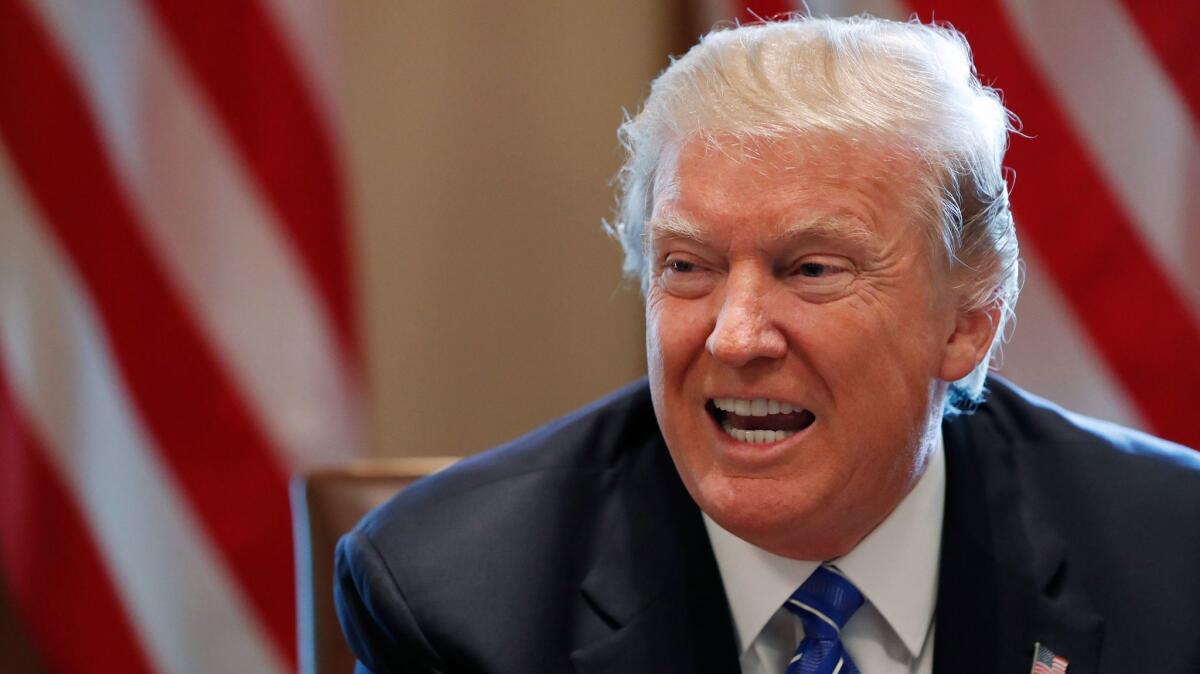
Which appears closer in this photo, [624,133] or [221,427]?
[624,133]

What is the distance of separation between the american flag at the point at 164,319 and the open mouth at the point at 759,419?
4.79 ft

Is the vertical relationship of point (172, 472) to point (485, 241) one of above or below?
below

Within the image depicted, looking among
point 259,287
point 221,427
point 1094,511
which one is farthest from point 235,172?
point 1094,511

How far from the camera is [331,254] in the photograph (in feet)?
9.16

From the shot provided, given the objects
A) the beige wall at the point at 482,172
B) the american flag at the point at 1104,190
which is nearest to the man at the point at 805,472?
the american flag at the point at 1104,190

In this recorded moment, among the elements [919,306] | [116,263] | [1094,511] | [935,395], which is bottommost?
[1094,511]

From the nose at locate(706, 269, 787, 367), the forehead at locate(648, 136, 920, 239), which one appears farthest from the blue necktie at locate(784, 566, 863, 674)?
the forehead at locate(648, 136, 920, 239)

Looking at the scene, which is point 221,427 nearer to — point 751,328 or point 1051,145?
point 751,328

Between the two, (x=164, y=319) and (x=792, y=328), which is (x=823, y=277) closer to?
(x=792, y=328)

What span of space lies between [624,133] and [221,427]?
134cm

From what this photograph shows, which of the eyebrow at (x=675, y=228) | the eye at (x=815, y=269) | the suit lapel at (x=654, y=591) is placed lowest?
the suit lapel at (x=654, y=591)

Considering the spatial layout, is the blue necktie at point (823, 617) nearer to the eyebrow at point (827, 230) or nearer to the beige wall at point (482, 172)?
the eyebrow at point (827, 230)

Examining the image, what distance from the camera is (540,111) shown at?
2855 millimetres

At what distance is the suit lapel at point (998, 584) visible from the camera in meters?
1.62
